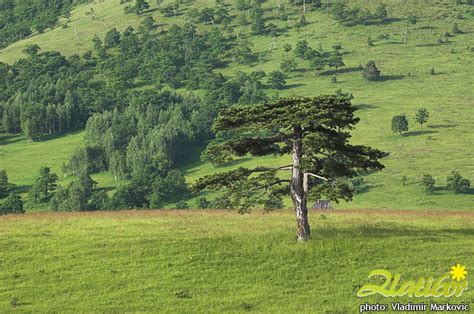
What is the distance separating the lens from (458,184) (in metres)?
118

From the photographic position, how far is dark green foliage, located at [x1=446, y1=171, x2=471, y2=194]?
4640 inches

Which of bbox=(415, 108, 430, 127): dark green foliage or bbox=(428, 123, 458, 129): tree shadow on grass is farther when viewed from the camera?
bbox=(415, 108, 430, 127): dark green foliage

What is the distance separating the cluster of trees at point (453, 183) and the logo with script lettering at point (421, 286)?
87.3m

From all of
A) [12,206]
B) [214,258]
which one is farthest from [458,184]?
[214,258]

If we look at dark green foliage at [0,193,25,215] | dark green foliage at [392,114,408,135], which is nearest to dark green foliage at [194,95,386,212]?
dark green foliage at [0,193,25,215]

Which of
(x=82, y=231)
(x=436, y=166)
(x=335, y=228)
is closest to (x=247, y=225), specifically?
(x=335, y=228)

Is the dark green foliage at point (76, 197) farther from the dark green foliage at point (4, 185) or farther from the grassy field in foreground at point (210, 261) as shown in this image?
the grassy field in foreground at point (210, 261)

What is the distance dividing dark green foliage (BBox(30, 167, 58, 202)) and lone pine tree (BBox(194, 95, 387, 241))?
397 ft

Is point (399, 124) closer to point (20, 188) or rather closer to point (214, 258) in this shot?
point (20, 188)

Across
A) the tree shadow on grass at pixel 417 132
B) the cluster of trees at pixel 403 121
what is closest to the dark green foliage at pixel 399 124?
the cluster of trees at pixel 403 121

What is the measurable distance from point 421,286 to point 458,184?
294ft

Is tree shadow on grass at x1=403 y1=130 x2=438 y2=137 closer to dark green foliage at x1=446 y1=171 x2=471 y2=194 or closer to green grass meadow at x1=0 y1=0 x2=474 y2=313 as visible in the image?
dark green foliage at x1=446 y1=171 x2=471 y2=194

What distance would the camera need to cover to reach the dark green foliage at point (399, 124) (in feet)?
527

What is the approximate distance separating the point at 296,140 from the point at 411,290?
11495mm
